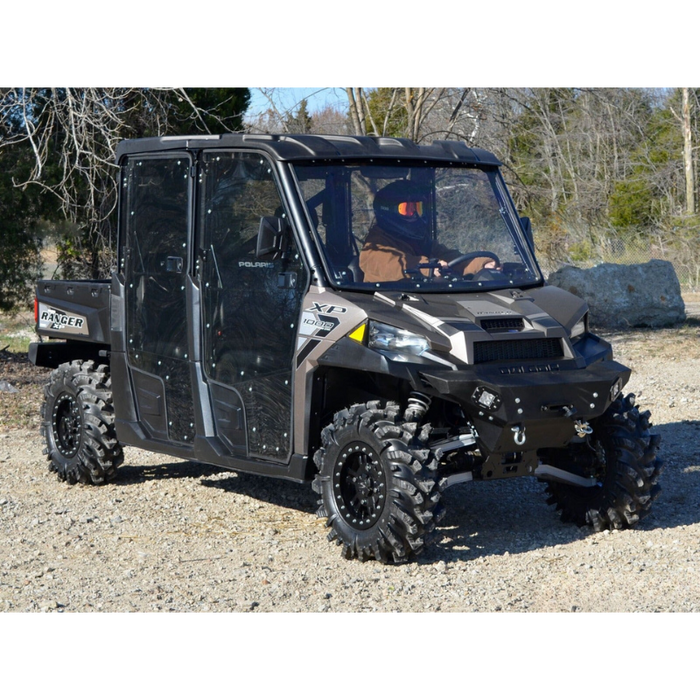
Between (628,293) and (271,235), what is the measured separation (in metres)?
12.3

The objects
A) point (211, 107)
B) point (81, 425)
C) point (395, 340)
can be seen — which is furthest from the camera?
point (211, 107)

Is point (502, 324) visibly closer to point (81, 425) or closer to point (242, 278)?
point (242, 278)

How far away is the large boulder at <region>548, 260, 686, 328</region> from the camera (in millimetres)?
17219

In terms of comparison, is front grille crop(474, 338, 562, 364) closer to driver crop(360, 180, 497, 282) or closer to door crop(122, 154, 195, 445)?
driver crop(360, 180, 497, 282)

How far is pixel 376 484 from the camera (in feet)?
19.0

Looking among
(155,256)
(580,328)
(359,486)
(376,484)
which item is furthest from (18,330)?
(580,328)

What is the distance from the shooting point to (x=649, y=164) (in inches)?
1410

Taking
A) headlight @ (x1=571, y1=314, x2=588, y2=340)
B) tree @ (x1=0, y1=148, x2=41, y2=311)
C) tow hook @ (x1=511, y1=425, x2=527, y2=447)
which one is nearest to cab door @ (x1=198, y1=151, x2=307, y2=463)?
tow hook @ (x1=511, y1=425, x2=527, y2=447)

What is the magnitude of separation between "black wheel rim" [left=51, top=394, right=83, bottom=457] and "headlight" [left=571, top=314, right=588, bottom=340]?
3866 millimetres

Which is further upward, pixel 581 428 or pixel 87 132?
pixel 87 132

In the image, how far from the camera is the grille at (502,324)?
19.0 feet

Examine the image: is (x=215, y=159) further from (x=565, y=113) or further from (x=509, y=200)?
(x=565, y=113)

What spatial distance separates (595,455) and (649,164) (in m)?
31.5

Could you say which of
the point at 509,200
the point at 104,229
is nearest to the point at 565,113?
the point at 104,229
